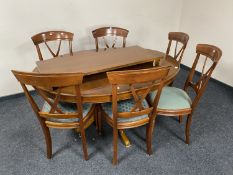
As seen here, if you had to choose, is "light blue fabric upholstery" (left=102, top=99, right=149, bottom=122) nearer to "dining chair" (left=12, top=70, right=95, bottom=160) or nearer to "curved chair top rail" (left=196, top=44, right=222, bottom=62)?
"dining chair" (left=12, top=70, right=95, bottom=160)

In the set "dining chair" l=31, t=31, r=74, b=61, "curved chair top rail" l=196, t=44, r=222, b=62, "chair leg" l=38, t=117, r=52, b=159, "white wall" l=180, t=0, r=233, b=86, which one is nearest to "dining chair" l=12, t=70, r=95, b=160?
"chair leg" l=38, t=117, r=52, b=159

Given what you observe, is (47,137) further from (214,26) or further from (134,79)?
(214,26)

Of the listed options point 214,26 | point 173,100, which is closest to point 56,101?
point 173,100

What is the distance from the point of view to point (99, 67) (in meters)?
1.52

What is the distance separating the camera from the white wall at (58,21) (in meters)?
2.28

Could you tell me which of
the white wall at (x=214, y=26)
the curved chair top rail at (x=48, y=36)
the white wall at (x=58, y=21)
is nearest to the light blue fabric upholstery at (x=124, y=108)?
the curved chair top rail at (x=48, y=36)

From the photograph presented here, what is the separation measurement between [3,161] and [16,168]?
0.54ft

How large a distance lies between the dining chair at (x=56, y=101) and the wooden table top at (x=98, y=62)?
0.70 ft

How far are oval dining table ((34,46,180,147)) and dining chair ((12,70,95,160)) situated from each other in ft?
0.17

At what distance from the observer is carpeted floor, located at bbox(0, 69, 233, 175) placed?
1.61 m

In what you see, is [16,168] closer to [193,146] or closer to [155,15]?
[193,146]

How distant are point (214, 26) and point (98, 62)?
2.12m

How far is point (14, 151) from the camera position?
1.78 metres

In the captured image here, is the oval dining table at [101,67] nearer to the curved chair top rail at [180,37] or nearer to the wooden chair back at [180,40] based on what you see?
the wooden chair back at [180,40]
